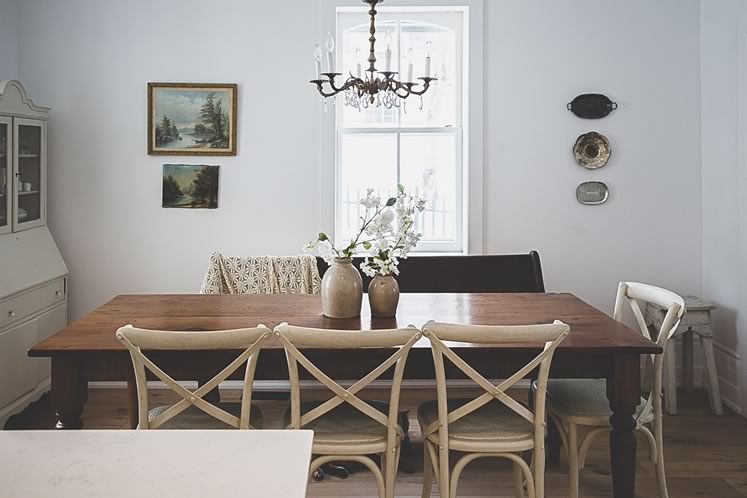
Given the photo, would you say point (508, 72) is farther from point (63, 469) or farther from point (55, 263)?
point (63, 469)

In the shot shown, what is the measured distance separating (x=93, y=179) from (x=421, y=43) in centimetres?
231

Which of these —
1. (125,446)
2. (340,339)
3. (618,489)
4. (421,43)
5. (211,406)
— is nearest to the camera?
(125,446)

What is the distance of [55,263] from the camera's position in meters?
4.71

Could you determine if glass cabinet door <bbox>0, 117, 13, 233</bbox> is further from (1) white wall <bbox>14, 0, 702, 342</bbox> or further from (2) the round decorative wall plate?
(2) the round decorative wall plate

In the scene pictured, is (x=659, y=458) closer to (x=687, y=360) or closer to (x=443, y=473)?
(x=443, y=473)

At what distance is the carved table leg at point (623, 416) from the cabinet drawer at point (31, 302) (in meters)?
3.11

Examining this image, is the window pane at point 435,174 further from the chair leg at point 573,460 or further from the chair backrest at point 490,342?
the chair backrest at point 490,342

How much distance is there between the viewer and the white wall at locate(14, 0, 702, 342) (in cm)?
488

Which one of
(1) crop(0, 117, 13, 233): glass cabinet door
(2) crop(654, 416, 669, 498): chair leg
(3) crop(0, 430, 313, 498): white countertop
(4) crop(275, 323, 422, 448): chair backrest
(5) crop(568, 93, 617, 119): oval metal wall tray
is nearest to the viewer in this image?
(3) crop(0, 430, 313, 498): white countertop

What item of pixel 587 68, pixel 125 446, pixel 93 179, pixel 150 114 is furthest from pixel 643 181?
pixel 125 446

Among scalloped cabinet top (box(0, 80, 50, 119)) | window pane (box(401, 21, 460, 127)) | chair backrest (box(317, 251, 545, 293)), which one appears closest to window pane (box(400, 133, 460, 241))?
window pane (box(401, 21, 460, 127))

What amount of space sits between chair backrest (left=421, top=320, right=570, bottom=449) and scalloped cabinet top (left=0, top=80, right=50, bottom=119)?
2913 millimetres

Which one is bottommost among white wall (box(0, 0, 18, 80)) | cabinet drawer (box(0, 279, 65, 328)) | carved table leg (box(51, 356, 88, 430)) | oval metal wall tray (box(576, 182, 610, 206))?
carved table leg (box(51, 356, 88, 430))

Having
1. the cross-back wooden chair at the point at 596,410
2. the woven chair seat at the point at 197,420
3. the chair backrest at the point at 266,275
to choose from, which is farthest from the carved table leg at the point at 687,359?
the woven chair seat at the point at 197,420
